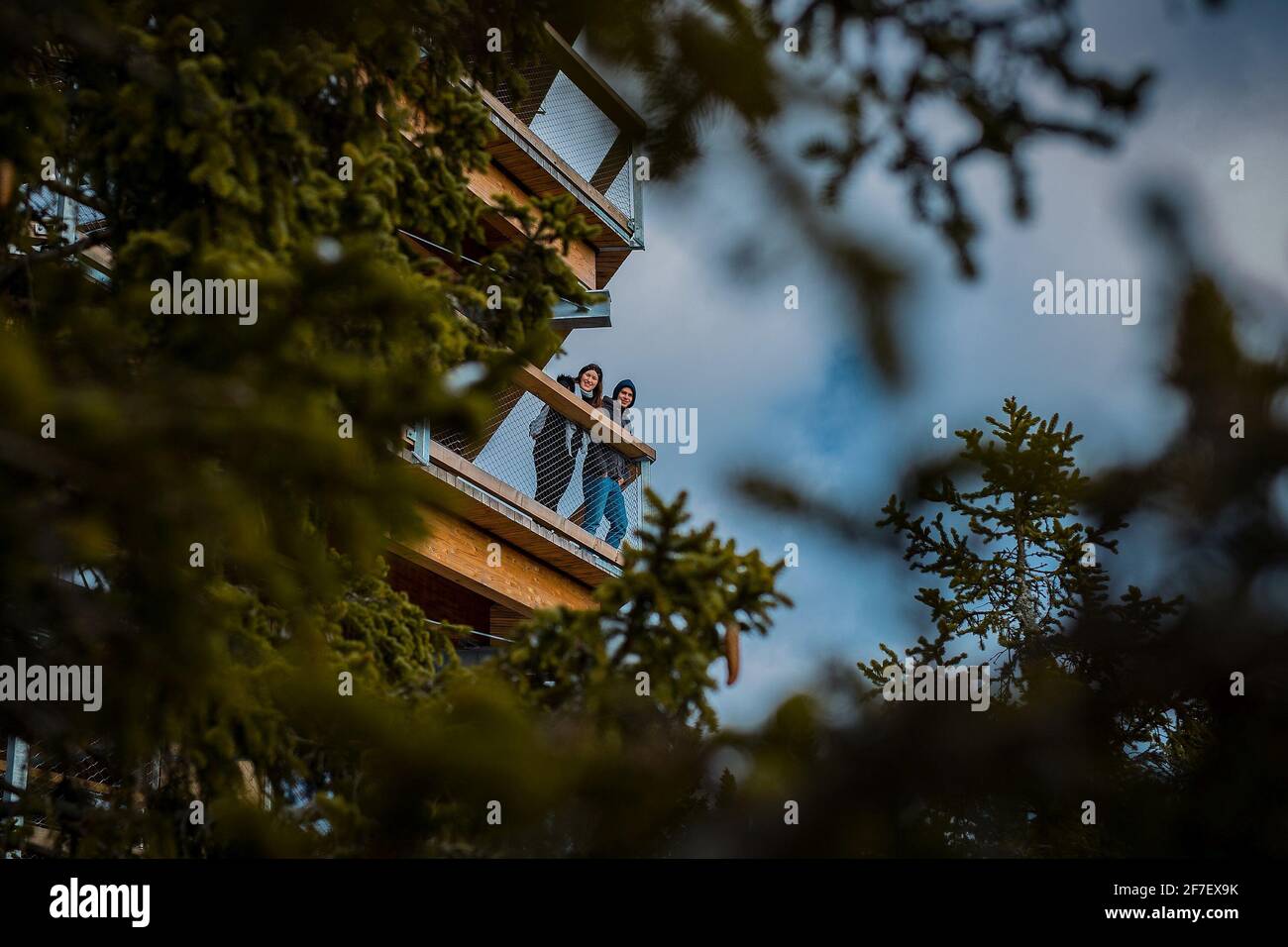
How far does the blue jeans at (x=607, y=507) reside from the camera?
1916cm

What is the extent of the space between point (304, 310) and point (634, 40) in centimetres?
147

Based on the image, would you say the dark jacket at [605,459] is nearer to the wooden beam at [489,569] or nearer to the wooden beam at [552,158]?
the wooden beam at [489,569]

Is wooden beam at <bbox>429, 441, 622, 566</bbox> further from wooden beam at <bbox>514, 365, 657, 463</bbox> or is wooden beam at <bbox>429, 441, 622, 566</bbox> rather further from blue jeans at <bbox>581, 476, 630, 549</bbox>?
wooden beam at <bbox>514, 365, 657, 463</bbox>

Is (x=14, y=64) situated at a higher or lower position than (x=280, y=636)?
higher

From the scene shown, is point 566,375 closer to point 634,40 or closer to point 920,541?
point 920,541

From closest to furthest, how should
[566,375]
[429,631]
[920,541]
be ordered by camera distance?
[429,631] < [920,541] < [566,375]

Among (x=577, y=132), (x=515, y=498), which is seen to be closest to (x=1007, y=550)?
(x=515, y=498)

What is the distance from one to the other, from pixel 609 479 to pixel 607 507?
0.45 metres

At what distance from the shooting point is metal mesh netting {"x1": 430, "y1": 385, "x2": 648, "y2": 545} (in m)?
17.0

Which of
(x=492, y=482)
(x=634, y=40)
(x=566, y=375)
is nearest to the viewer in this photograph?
(x=634, y=40)

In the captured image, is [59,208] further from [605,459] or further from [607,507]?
[607,507]

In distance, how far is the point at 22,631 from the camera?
17.1ft

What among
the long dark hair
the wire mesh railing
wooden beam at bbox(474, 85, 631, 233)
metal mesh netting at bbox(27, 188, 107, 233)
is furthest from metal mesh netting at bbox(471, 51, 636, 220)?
metal mesh netting at bbox(27, 188, 107, 233)
